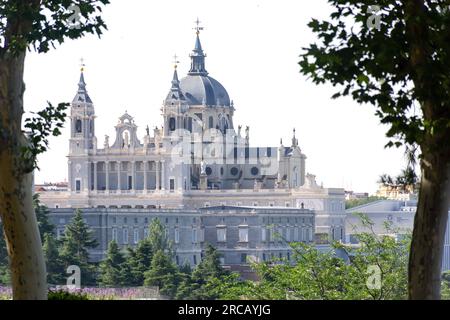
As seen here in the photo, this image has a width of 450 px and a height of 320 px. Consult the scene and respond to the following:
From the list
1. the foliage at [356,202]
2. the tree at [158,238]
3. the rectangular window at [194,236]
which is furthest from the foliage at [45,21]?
the foliage at [356,202]

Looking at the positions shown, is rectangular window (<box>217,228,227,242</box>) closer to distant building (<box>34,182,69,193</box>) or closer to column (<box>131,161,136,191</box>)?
column (<box>131,161,136,191</box>)

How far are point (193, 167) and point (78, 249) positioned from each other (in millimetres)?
79949

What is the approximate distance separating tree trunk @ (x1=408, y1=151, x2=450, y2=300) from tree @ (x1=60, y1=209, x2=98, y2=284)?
50.2m

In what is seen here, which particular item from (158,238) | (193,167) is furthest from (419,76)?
(193,167)

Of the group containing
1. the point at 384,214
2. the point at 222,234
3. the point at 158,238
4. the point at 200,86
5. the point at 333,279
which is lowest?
the point at 333,279

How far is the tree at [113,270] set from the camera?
216ft

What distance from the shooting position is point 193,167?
158500 mm

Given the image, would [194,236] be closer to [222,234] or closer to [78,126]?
[222,234]

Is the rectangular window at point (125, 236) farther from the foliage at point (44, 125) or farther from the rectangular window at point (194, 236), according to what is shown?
the foliage at point (44, 125)

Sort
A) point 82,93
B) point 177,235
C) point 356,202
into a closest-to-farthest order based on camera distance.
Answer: point 177,235 < point 82,93 < point 356,202

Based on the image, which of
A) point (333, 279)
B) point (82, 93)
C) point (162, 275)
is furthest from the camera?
point (82, 93)

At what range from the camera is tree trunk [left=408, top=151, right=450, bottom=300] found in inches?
548

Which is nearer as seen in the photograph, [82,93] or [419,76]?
[419,76]

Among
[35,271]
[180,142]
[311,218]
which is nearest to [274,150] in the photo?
[180,142]
